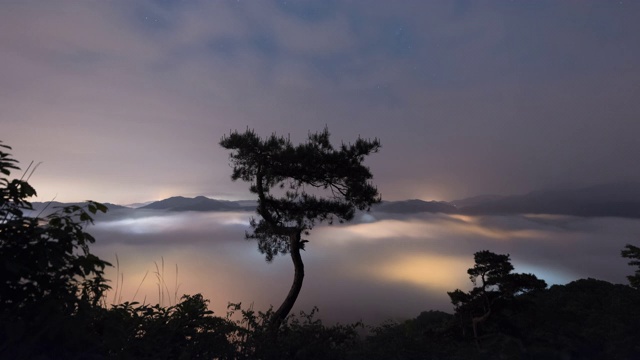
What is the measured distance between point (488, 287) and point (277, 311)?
7511 millimetres

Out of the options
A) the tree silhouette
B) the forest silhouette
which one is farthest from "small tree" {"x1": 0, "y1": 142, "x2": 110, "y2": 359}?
the tree silhouette

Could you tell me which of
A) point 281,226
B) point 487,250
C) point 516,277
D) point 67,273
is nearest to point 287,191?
point 281,226

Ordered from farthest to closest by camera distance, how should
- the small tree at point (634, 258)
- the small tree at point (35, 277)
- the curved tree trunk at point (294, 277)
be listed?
the curved tree trunk at point (294, 277) < the small tree at point (634, 258) < the small tree at point (35, 277)

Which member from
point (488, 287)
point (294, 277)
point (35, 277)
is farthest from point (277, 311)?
point (35, 277)

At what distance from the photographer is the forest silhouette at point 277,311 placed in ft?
13.0

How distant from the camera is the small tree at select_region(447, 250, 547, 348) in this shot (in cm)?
1004

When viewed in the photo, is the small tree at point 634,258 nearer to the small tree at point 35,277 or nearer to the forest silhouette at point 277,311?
the forest silhouette at point 277,311

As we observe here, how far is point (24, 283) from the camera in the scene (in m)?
4.01

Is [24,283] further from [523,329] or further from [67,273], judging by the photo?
[523,329]

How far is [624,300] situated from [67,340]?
13.0 metres

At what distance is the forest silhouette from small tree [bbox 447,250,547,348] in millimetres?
30

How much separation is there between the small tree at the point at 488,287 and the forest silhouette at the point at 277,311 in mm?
30

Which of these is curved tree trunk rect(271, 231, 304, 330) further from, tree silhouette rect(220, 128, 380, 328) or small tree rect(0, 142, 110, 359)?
small tree rect(0, 142, 110, 359)

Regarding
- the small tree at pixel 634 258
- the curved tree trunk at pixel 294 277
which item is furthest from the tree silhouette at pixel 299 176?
the small tree at pixel 634 258
